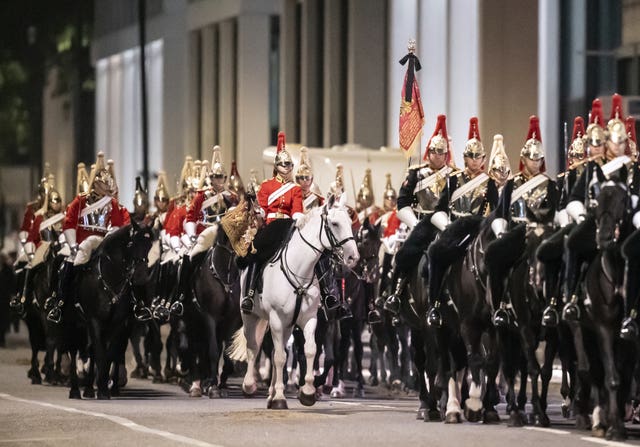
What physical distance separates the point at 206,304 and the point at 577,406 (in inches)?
288

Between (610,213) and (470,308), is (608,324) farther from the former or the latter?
(470,308)

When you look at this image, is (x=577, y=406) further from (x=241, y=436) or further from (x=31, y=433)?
(x=31, y=433)

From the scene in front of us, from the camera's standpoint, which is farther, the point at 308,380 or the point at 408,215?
the point at 308,380

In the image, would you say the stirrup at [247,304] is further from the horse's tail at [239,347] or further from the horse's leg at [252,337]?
the horse's tail at [239,347]

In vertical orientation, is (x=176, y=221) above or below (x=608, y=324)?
above

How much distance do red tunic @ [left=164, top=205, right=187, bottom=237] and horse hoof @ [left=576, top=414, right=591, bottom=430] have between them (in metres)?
9.55

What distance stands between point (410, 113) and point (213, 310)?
13.6ft

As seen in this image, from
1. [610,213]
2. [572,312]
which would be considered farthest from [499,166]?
[610,213]

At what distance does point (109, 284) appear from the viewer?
81.4 ft

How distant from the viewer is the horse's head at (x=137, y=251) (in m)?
24.9

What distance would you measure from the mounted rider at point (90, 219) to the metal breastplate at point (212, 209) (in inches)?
60.4

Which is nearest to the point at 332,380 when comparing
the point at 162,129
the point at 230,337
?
the point at 230,337

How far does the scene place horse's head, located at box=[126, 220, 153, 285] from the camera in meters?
24.9

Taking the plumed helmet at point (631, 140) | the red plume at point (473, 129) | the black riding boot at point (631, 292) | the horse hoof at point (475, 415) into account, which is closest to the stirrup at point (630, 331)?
the black riding boot at point (631, 292)
